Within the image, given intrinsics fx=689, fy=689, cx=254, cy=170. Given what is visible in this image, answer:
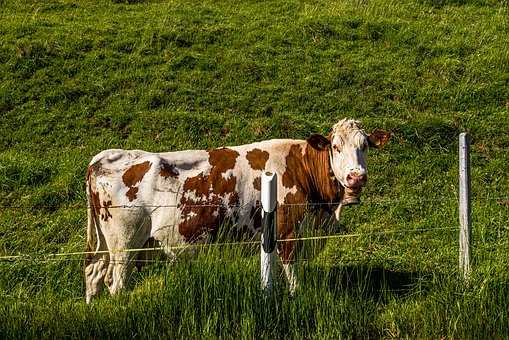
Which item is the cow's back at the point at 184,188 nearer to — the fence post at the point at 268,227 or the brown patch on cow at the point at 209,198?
the brown patch on cow at the point at 209,198

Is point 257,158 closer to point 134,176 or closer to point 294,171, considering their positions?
point 294,171

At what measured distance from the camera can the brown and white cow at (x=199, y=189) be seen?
7.51 metres

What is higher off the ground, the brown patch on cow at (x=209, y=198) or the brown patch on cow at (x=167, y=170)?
the brown patch on cow at (x=167, y=170)

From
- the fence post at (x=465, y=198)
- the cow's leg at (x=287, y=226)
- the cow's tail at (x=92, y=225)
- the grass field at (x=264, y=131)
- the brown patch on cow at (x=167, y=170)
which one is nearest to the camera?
the grass field at (x=264, y=131)

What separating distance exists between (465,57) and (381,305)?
495 inches

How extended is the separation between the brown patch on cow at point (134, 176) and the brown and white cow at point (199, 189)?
0.04 ft

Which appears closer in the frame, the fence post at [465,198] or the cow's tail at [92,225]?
the fence post at [465,198]

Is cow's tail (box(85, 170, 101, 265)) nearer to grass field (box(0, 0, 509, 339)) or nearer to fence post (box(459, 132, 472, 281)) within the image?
grass field (box(0, 0, 509, 339))

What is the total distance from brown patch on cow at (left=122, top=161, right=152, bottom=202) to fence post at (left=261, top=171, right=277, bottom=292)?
235 cm

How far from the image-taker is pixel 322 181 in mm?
7852

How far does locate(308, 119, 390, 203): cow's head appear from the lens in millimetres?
7270

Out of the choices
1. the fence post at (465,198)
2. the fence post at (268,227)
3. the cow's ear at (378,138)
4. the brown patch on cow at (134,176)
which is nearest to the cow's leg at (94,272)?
the brown patch on cow at (134,176)

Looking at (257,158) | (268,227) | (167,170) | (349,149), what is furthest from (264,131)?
(268,227)

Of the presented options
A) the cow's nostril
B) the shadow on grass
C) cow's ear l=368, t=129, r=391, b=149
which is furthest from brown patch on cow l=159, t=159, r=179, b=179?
cow's ear l=368, t=129, r=391, b=149
